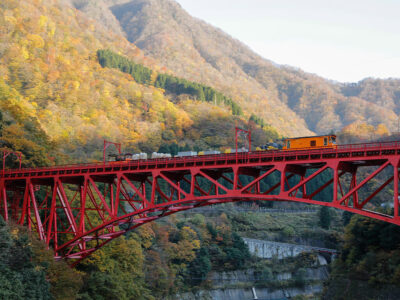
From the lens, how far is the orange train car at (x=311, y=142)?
35906 millimetres

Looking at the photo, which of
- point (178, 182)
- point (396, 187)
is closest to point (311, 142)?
point (396, 187)

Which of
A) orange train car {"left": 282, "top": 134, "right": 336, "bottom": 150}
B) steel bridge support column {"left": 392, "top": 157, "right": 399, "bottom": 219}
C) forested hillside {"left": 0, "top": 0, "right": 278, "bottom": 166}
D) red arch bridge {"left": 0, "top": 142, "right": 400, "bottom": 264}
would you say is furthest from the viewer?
forested hillside {"left": 0, "top": 0, "right": 278, "bottom": 166}

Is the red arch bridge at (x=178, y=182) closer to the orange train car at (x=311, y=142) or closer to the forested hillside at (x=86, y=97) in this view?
the orange train car at (x=311, y=142)

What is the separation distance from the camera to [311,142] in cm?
3638

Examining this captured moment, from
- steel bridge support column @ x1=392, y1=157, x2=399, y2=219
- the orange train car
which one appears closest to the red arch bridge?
steel bridge support column @ x1=392, y1=157, x2=399, y2=219

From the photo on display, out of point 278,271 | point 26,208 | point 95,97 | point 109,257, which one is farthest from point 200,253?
point 95,97

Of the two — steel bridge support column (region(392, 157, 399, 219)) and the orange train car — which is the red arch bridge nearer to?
steel bridge support column (region(392, 157, 399, 219))

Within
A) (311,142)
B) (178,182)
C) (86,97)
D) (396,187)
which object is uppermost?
(86,97)

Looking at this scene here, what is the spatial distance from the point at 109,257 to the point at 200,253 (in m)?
26.2

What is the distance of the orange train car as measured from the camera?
35.9 meters

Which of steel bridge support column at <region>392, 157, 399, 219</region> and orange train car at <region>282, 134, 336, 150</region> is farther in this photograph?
orange train car at <region>282, 134, 336, 150</region>

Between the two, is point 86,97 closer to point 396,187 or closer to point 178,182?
point 178,182

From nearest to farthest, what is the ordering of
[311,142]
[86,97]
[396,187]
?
1. [396,187]
2. [311,142]
3. [86,97]

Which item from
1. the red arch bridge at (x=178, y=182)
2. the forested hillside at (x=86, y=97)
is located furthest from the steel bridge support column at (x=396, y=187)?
the forested hillside at (x=86, y=97)
